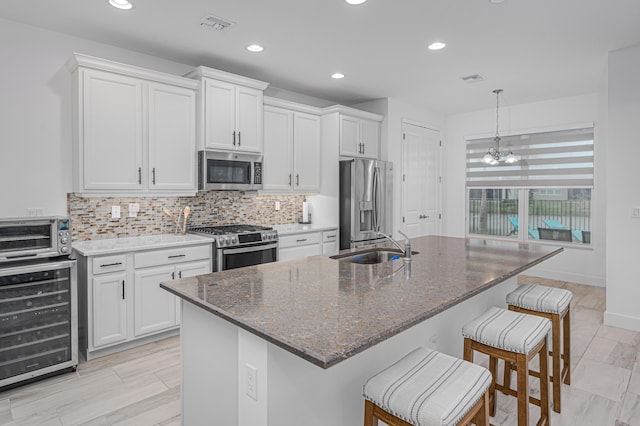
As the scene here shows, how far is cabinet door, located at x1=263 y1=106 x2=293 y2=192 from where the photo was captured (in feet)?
14.3

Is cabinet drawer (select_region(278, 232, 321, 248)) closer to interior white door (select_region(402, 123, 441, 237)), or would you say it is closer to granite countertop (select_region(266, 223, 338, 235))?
granite countertop (select_region(266, 223, 338, 235))

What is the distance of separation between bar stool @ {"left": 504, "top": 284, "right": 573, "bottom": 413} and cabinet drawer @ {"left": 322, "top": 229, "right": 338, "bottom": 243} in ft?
7.93

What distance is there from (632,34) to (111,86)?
14.5 feet

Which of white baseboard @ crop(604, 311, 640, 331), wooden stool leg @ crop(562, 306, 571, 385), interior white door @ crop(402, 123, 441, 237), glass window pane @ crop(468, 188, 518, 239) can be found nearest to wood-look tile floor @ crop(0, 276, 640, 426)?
wooden stool leg @ crop(562, 306, 571, 385)

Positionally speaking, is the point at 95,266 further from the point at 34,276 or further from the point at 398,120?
the point at 398,120

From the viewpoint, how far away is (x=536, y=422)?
7.31 feet

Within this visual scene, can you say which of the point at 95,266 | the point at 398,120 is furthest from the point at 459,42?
the point at 95,266

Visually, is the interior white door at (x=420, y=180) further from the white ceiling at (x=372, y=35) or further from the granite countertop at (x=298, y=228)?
the granite countertop at (x=298, y=228)

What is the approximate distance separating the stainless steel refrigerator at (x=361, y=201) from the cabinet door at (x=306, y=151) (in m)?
0.36

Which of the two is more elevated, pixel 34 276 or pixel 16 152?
pixel 16 152

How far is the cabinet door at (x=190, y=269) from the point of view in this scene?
134 inches

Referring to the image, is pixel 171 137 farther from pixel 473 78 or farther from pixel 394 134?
pixel 473 78

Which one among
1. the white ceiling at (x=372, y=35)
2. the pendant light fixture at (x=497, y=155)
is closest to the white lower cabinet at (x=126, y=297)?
the white ceiling at (x=372, y=35)

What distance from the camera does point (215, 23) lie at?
9.93 ft
